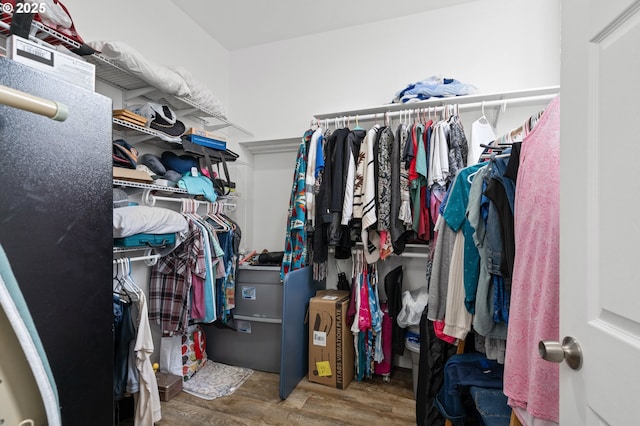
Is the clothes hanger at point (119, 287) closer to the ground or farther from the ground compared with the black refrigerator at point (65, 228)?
closer to the ground

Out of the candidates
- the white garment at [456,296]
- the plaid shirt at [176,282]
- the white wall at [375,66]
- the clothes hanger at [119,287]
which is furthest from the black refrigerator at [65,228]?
the white wall at [375,66]

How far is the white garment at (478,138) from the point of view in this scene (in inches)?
A: 78.0

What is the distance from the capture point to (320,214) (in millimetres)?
2127

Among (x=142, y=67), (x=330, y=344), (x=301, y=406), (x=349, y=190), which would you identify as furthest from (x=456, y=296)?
(x=142, y=67)

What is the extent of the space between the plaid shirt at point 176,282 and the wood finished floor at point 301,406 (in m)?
0.50

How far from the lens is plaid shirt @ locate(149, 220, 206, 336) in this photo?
1.92 meters

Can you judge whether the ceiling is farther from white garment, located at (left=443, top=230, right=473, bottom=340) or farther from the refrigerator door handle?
the refrigerator door handle

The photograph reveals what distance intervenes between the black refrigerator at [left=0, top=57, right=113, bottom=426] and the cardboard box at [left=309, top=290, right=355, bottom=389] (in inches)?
54.9

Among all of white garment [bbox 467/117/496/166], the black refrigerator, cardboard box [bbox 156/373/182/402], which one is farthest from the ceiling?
cardboard box [bbox 156/373/182/402]

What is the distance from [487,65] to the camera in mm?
2229

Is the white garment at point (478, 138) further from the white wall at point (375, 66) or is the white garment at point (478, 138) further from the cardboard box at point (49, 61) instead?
the cardboard box at point (49, 61)

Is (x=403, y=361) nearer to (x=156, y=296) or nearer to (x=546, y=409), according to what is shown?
(x=546, y=409)

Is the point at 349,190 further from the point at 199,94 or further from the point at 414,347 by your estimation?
the point at 199,94

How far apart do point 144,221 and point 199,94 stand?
1094 millimetres
